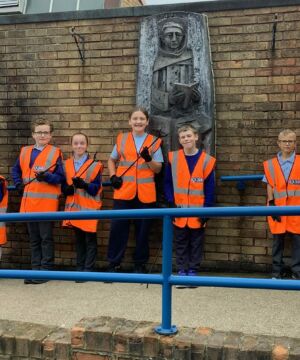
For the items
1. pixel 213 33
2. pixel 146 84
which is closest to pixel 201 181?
pixel 146 84

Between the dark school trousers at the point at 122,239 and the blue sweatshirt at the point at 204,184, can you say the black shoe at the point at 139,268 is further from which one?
the blue sweatshirt at the point at 204,184

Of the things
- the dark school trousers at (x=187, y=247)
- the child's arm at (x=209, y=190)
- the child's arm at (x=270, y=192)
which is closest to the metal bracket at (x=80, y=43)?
the child's arm at (x=209, y=190)

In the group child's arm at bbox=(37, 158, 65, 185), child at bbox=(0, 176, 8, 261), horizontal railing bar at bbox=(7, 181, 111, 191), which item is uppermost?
child's arm at bbox=(37, 158, 65, 185)

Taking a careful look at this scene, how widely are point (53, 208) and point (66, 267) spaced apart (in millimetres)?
865

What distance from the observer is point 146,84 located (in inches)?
202

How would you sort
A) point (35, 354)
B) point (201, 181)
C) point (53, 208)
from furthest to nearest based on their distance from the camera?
point (53, 208), point (201, 181), point (35, 354)

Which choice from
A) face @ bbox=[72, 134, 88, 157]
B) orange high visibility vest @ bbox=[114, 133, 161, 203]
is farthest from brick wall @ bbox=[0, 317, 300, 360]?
face @ bbox=[72, 134, 88, 157]

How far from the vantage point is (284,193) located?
450 cm

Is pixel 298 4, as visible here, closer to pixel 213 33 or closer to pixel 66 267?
pixel 213 33

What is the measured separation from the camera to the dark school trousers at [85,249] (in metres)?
4.83

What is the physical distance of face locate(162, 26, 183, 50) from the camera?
16.4 feet

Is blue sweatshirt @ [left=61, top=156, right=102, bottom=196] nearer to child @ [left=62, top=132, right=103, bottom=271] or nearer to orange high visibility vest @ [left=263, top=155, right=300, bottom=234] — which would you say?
child @ [left=62, top=132, right=103, bottom=271]

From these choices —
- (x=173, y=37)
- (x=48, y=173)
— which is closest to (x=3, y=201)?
(x=48, y=173)

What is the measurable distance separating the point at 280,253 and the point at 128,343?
90.4 inches
